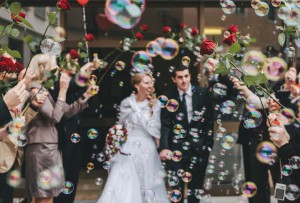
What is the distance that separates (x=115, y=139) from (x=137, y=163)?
1.47ft

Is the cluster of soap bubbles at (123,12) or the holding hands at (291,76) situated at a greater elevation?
the cluster of soap bubbles at (123,12)

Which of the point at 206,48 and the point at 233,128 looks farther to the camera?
the point at 233,128

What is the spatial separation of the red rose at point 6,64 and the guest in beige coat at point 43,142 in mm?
1081

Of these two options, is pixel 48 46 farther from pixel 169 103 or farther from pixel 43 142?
pixel 169 103

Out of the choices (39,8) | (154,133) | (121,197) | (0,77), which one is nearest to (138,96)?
(154,133)

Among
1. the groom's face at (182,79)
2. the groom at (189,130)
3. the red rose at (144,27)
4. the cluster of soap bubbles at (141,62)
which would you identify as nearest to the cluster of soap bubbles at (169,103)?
the groom at (189,130)

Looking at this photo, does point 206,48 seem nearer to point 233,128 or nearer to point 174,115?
point 174,115

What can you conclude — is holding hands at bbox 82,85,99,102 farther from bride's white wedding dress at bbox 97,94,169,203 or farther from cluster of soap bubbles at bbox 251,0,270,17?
cluster of soap bubbles at bbox 251,0,270,17

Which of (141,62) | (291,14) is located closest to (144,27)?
(141,62)

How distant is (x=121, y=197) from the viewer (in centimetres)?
623

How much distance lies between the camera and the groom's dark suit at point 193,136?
609cm

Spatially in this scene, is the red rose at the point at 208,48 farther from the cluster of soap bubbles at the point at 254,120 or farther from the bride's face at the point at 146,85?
the bride's face at the point at 146,85

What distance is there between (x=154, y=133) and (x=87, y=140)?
89.7 inches

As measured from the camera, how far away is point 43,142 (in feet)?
18.7
